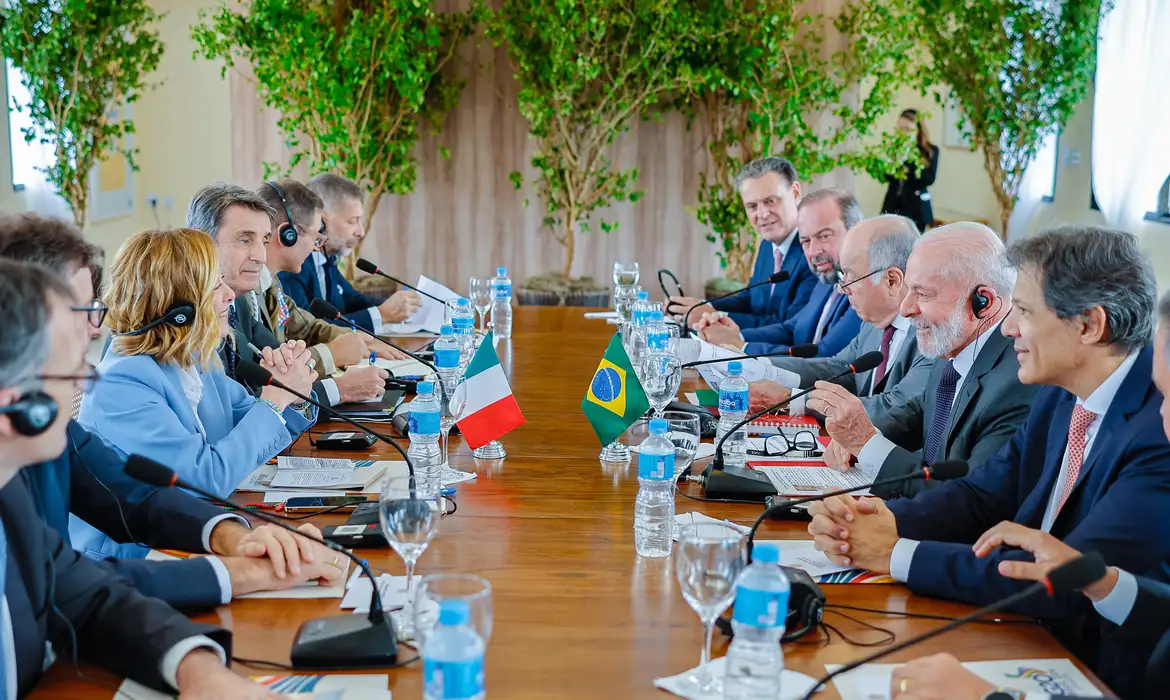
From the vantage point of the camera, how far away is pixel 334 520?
6.68ft

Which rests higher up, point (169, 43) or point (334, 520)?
point (169, 43)

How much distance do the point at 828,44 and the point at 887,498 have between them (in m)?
4.72

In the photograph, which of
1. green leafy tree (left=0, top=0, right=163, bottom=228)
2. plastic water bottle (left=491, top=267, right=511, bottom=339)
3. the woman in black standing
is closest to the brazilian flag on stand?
plastic water bottle (left=491, top=267, right=511, bottom=339)

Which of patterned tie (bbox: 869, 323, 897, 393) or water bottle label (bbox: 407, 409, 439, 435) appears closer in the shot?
water bottle label (bbox: 407, 409, 439, 435)

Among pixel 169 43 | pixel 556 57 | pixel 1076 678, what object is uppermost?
pixel 169 43

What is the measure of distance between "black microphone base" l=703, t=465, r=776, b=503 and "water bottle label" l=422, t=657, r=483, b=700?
1.14m

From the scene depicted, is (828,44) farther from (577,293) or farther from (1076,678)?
(1076,678)

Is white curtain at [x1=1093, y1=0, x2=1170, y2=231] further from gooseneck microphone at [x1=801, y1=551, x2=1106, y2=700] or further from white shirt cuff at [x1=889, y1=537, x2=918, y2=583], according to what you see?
gooseneck microphone at [x1=801, y1=551, x2=1106, y2=700]

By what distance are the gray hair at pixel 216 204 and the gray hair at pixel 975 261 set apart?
5.74 ft

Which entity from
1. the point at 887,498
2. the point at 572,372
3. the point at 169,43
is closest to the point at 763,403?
the point at 572,372

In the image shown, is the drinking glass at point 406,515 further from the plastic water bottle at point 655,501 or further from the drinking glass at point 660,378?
the drinking glass at point 660,378

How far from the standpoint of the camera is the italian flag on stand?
8.04 feet

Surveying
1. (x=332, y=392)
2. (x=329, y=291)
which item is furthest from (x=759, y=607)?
(x=329, y=291)

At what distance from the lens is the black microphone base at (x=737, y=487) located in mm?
2227
